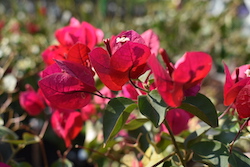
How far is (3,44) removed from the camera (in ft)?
3.59

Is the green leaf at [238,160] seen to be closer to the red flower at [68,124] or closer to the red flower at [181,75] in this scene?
the red flower at [181,75]

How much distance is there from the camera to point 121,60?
0.36 metres

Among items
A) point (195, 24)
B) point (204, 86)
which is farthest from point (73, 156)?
point (195, 24)

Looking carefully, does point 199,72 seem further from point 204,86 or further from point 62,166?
point 204,86

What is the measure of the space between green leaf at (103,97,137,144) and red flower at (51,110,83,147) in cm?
18

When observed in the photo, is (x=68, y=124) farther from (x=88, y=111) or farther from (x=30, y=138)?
(x=88, y=111)

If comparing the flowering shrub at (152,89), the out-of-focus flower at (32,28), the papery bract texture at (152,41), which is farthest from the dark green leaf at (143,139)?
the out-of-focus flower at (32,28)

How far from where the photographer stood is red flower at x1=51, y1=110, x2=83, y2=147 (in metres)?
0.56

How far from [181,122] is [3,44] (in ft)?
2.62

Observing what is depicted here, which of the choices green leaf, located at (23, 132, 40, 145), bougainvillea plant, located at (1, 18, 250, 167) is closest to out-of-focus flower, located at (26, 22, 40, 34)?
green leaf, located at (23, 132, 40, 145)

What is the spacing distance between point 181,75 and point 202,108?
0.06 metres

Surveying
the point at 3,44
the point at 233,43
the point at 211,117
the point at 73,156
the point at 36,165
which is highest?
the point at 211,117

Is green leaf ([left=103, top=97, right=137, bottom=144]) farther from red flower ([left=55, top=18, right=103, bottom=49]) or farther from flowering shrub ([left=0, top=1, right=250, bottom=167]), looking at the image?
red flower ([left=55, top=18, right=103, bottom=49])

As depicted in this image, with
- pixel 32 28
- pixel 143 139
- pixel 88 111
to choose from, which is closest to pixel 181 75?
pixel 143 139
